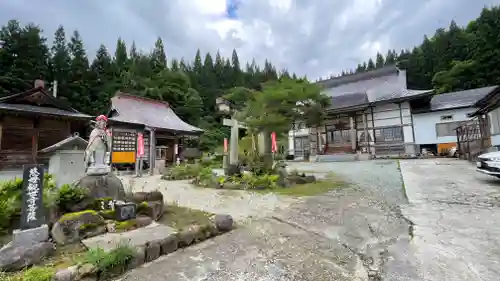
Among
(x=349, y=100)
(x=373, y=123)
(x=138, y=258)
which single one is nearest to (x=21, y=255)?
(x=138, y=258)

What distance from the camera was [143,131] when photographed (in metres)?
16.0

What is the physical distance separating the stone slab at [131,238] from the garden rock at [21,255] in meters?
0.38

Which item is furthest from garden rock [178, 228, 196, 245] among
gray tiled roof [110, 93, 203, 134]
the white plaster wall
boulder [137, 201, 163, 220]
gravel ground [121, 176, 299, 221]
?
the white plaster wall

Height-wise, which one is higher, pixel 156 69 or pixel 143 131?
pixel 156 69

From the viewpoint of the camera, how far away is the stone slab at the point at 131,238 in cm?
262

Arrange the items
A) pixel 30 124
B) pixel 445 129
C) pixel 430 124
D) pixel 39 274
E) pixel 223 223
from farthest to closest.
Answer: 1. pixel 430 124
2. pixel 445 129
3. pixel 30 124
4. pixel 223 223
5. pixel 39 274

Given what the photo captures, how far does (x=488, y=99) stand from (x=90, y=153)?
49.2ft

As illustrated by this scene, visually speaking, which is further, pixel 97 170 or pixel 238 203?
pixel 238 203

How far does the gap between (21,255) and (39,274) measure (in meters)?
0.46

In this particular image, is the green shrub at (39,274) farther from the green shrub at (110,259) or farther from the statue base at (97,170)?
the statue base at (97,170)

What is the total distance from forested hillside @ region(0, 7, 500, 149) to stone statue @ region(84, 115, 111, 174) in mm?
19790

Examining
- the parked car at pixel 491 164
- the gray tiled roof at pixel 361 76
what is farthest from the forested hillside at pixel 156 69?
the parked car at pixel 491 164

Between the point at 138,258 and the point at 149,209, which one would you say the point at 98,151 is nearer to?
the point at 149,209

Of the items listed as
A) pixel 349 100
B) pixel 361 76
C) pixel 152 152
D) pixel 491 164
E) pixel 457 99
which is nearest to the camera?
pixel 491 164
